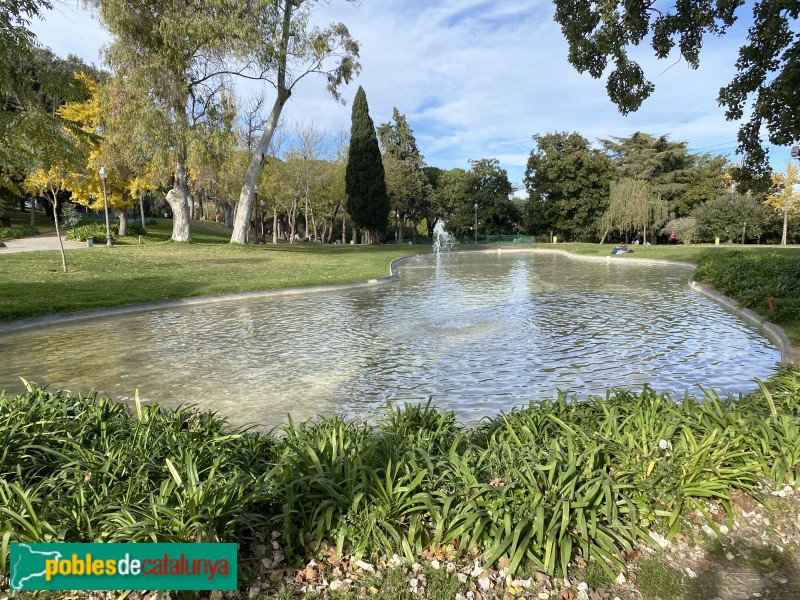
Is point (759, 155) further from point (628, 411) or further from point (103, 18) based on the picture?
point (103, 18)

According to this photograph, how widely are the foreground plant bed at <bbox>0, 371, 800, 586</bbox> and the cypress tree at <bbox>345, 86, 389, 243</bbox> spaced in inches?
1768

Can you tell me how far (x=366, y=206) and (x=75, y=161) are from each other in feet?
132

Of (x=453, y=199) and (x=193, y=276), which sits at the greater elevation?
(x=453, y=199)

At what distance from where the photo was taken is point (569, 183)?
5525cm

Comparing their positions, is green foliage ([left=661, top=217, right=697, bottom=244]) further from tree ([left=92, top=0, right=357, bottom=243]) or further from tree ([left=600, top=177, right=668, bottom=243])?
tree ([left=92, top=0, right=357, bottom=243])

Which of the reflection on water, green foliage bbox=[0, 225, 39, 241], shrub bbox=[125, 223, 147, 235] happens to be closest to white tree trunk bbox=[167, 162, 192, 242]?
shrub bbox=[125, 223, 147, 235]

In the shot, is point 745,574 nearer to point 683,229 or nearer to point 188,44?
point 188,44

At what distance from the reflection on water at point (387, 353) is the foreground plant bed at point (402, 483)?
1.69 m

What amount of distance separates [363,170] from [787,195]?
39.0m

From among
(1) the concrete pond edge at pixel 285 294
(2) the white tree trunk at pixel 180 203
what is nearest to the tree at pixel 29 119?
(1) the concrete pond edge at pixel 285 294

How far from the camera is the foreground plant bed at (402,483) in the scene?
9.34 feet

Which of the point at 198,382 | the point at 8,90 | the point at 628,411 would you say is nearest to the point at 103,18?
the point at 8,90

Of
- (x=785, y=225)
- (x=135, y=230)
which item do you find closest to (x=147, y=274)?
(x=135, y=230)

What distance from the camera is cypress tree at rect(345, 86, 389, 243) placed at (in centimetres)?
4778
